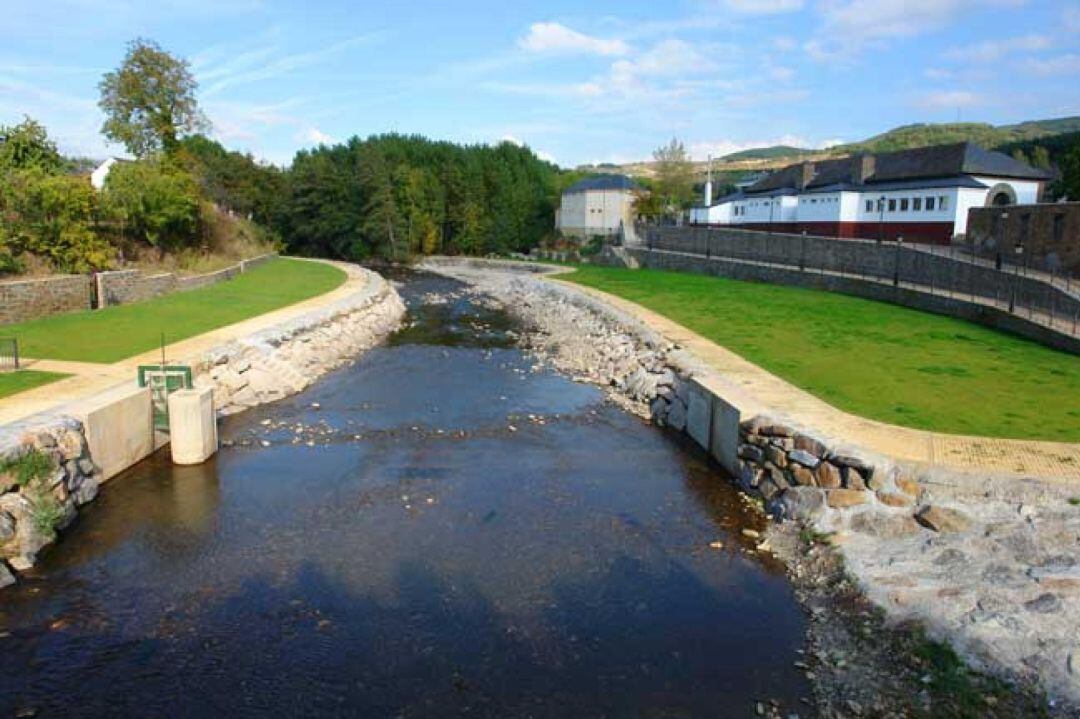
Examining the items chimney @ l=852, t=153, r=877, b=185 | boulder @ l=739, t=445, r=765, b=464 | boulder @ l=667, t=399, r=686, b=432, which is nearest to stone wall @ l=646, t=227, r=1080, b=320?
chimney @ l=852, t=153, r=877, b=185

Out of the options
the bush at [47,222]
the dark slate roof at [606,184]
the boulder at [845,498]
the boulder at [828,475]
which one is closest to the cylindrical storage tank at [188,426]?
the boulder at [828,475]

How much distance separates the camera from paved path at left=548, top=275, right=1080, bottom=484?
1107cm

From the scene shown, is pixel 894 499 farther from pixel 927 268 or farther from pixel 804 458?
pixel 927 268

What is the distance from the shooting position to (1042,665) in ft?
25.2

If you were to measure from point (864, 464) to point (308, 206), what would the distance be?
82.7 m

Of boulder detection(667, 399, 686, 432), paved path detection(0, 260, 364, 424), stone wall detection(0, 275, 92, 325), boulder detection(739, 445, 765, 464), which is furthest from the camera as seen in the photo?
stone wall detection(0, 275, 92, 325)

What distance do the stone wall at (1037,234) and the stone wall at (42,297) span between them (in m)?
34.7

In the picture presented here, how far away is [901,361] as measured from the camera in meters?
19.1

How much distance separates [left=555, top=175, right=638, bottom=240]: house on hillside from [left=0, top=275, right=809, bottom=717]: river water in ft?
212

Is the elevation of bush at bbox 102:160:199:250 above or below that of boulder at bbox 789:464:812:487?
above

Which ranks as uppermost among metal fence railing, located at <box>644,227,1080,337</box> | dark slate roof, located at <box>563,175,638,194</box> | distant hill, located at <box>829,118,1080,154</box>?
distant hill, located at <box>829,118,1080,154</box>

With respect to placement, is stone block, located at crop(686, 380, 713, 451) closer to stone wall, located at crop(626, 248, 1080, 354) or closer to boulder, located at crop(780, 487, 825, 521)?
boulder, located at crop(780, 487, 825, 521)

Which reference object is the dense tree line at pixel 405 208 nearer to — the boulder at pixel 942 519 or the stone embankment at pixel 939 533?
the stone embankment at pixel 939 533

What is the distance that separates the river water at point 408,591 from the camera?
7.93m
